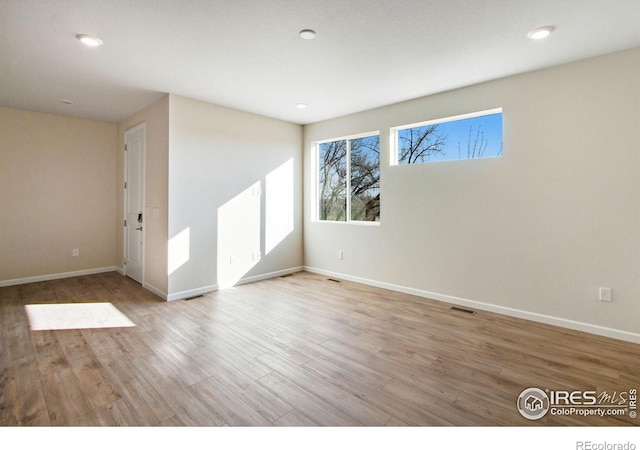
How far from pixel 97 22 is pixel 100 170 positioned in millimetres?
3820

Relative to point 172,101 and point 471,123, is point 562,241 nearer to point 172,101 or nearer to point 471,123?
point 471,123

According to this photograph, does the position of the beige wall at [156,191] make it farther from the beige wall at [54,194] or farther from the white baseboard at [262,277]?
the beige wall at [54,194]

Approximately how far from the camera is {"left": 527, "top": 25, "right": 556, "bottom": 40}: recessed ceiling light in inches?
94.4

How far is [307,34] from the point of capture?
2.48 m

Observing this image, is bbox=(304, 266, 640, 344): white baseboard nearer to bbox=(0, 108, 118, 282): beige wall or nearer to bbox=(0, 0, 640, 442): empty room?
bbox=(0, 0, 640, 442): empty room

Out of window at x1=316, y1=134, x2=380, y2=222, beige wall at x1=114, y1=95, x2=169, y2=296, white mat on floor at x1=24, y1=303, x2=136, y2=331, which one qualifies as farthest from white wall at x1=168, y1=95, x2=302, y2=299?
white mat on floor at x1=24, y1=303, x2=136, y2=331

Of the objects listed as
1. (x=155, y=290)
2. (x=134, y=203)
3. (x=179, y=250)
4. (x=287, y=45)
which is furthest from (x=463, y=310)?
(x=134, y=203)

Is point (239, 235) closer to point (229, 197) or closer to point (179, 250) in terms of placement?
point (229, 197)

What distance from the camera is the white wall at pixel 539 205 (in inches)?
110

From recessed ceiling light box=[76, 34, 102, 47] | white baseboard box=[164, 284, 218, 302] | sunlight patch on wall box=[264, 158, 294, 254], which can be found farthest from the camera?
sunlight patch on wall box=[264, 158, 294, 254]

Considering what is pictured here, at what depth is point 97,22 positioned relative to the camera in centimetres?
232

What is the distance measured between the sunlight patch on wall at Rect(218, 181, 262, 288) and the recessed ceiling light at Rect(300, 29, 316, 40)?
105 inches

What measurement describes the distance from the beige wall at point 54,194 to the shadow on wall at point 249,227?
2.51m

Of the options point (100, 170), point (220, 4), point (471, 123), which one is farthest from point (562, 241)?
point (100, 170)
